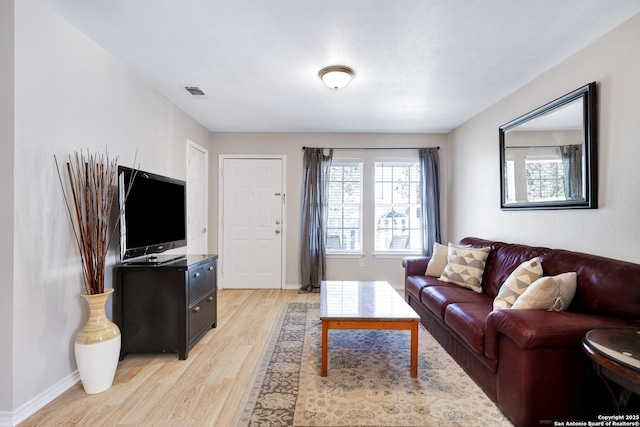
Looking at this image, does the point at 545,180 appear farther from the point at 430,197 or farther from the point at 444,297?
the point at 430,197

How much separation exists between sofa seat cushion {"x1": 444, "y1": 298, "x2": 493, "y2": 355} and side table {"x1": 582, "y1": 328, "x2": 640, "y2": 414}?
0.56 meters

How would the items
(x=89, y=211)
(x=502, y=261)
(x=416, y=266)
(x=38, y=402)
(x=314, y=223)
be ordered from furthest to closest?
(x=314, y=223) → (x=416, y=266) → (x=502, y=261) → (x=89, y=211) → (x=38, y=402)

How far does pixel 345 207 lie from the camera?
4.43 m

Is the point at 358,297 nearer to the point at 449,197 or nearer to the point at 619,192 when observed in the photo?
the point at 619,192

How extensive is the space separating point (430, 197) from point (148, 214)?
362 centimetres

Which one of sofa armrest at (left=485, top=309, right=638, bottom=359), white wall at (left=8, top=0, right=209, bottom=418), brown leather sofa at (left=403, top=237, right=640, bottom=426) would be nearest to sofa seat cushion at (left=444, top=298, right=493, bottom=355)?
brown leather sofa at (left=403, top=237, right=640, bottom=426)

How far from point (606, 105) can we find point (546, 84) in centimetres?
64

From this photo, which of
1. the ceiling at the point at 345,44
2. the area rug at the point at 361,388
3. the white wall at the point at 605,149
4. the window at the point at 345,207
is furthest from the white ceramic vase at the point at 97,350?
the white wall at the point at 605,149

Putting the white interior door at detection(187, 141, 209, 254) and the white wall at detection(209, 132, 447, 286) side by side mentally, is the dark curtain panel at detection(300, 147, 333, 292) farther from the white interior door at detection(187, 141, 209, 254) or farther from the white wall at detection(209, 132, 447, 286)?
the white interior door at detection(187, 141, 209, 254)

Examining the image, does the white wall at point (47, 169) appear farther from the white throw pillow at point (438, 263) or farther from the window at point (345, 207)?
the white throw pillow at point (438, 263)

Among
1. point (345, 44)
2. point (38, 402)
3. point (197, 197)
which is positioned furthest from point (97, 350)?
point (345, 44)

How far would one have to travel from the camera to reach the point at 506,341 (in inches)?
64.4

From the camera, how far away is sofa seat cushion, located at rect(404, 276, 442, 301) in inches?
113

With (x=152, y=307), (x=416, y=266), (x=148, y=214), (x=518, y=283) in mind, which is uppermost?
(x=148, y=214)
